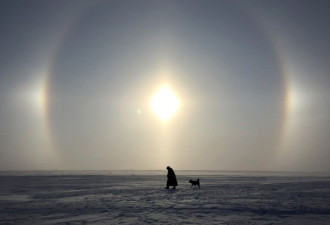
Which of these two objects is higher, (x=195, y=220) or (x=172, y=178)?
(x=172, y=178)

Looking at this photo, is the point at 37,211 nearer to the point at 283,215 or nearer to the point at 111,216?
the point at 111,216

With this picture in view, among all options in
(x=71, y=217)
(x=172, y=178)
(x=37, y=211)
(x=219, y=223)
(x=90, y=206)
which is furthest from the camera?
(x=172, y=178)

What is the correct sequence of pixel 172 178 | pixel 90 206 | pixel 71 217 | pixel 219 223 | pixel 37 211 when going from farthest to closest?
1. pixel 172 178
2. pixel 90 206
3. pixel 37 211
4. pixel 71 217
5. pixel 219 223

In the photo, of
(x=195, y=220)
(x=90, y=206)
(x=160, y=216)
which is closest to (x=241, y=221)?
(x=195, y=220)

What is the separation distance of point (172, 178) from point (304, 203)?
12.6 metres

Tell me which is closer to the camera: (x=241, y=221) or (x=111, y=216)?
(x=241, y=221)

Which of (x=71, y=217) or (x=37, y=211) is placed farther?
(x=37, y=211)

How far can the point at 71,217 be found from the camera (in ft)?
39.3

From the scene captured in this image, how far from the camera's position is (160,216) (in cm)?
1202

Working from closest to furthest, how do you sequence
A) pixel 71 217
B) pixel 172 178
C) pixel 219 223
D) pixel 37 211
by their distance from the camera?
pixel 219 223, pixel 71 217, pixel 37 211, pixel 172 178

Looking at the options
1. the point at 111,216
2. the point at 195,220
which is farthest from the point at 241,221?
the point at 111,216

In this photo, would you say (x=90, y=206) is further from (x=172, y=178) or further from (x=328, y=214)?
(x=172, y=178)

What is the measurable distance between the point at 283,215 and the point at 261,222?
1960mm

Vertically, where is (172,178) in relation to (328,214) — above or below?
above
